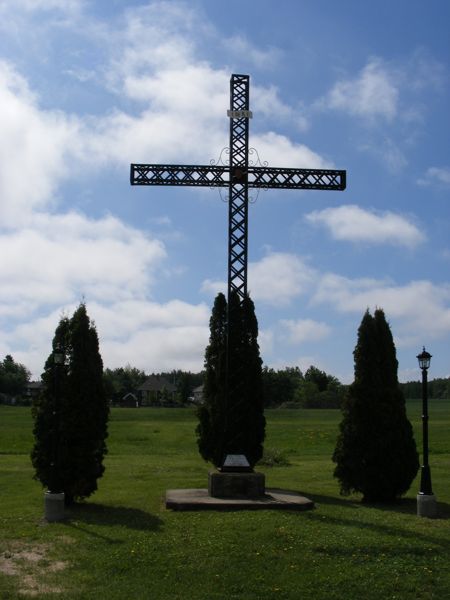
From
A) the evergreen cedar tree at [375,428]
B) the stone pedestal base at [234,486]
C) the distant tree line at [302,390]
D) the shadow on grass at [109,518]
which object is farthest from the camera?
the distant tree line at [302,390]

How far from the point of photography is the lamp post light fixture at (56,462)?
14.2 meters

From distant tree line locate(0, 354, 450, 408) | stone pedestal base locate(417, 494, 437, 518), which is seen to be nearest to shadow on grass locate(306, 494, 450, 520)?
stone pedestal base locate(417, 494, 437, 518)

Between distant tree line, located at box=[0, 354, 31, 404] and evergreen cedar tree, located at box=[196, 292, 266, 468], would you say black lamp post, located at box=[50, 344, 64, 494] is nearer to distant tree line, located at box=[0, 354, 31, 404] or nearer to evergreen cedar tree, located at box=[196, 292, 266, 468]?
evergreen cedar tree, located at box=[196, 292, 266, 468]

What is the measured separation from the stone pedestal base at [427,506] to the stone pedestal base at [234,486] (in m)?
3.55

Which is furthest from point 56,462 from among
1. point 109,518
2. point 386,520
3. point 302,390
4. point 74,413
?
point 302,390

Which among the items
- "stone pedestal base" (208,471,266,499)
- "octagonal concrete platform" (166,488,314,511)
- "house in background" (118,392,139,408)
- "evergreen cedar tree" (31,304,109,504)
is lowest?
"house in background" (118,392,139,408)

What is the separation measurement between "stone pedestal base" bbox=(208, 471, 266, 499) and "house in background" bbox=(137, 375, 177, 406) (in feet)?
365

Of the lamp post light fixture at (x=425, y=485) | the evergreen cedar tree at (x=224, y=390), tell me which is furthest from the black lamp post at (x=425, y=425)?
the evergreen cedar tree at (x=224, y=390)

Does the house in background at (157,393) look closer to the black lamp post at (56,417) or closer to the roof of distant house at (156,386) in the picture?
the roof of distant house at (156,386)

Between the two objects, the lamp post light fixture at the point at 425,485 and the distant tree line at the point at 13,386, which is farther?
the distant tree line at the point at 13,386

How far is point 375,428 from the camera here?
54.9 feet

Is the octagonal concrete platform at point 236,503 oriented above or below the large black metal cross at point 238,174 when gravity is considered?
below

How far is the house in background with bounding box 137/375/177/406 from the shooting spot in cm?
13060

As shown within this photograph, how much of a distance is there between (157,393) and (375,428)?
415 feet
